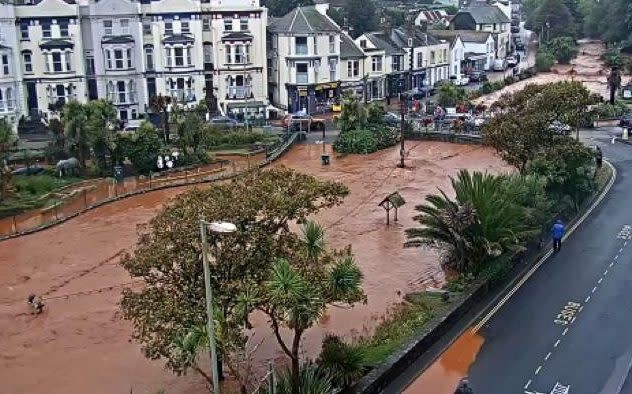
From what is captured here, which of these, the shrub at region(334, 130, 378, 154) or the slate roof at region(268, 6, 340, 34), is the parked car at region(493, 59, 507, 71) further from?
the shrub at region(334, 130, 378, 154)

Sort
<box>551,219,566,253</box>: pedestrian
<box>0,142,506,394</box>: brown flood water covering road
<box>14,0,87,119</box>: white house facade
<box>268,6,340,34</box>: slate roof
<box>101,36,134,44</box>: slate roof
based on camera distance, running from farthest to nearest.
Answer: <box>268,6,340,34</box>: slate roof → <box>101,36,134,44</box>: slate roof → <box>14,0,87,119</box>: white house facade → <box>551,219,566,253</box>: pedestrian → <box>0,142,506,394</box>: brown flood water covering road

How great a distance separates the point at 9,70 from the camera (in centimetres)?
6369

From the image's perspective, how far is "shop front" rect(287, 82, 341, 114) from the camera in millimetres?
72125

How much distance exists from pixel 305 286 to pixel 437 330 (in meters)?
7.90

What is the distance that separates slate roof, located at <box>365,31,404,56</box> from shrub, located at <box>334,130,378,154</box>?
965 inches

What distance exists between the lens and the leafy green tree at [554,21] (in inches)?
4936

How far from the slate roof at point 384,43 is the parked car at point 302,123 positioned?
56.7ft

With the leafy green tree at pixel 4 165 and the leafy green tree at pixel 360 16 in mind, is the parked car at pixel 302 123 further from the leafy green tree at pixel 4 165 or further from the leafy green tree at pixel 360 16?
the leafy green tree at pixel 360 16

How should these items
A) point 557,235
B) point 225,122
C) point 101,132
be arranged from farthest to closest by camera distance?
point 225,122
point 101,132
point 557,235

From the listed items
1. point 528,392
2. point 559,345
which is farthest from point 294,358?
point 559,345

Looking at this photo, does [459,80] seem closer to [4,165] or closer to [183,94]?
[183,94]

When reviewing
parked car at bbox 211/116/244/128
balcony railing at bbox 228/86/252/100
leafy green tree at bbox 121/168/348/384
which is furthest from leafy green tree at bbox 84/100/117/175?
leafy green tree at bbox 121/168/348/384

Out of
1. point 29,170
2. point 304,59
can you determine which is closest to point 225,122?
point 304,59

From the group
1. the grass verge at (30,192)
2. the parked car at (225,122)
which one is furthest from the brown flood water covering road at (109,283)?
the parked car at (225,122)
